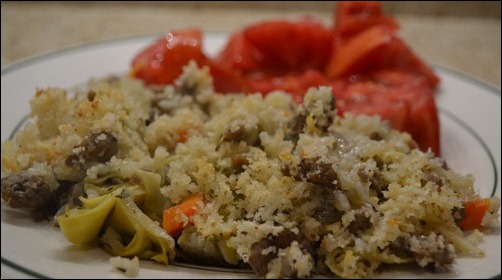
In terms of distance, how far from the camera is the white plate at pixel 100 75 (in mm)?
1143

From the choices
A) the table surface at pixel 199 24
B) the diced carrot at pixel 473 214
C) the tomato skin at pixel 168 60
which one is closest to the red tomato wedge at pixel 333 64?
the tomato skin at pixel 168 60

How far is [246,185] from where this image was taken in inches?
48.6

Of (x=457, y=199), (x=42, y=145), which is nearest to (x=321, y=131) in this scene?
(x=457, y=199)

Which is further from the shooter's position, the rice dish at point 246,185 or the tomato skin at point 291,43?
the tomato skin at point 291,43

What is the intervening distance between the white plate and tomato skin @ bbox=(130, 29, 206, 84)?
0.23 meters

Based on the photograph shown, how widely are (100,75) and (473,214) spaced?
1.26 meters

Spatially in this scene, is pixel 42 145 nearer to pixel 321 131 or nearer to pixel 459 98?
pixel 321 131

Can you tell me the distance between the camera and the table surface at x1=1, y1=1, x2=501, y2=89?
236cm

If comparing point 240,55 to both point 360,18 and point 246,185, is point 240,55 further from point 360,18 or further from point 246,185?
point 246,185

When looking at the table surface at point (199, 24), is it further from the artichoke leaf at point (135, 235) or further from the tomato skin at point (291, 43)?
the artichoke leaf at point (135, 235)

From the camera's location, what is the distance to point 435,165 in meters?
1.31

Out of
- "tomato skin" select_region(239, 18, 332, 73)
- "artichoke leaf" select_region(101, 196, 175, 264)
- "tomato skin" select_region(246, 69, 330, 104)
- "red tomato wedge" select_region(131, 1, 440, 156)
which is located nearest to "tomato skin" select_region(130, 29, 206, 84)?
"red tomato wedge" select_region(131, 1, 440, 156)

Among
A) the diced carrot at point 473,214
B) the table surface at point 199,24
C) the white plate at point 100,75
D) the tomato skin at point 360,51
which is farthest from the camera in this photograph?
the table surface at point 199,24

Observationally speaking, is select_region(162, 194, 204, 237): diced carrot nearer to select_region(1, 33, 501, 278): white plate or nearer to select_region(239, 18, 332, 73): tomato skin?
select_region(1, 33, 501, 278): white plate
